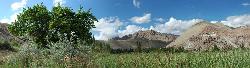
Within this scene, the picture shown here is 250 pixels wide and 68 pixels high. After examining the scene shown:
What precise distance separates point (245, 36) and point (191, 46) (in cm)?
822

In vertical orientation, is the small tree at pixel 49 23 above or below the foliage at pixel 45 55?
above

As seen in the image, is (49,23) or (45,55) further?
(49,23)

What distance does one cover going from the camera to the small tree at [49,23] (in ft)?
191

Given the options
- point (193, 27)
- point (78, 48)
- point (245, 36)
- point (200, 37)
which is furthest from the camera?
point (193, 27)

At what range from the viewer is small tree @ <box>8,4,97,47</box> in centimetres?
5834

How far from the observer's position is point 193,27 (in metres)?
113

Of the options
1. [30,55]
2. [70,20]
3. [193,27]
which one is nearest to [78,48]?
[30,55]

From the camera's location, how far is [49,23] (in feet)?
192

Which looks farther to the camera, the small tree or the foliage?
the small tree

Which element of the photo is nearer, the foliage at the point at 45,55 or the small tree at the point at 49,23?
the foliage at the point at 45,55

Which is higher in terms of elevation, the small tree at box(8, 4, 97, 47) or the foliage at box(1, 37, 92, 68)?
the small tree at box(8, 4, 97, 47)

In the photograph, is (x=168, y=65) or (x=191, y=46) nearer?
(x=168, y=65)

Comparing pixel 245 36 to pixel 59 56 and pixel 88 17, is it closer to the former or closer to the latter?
pixel 88 17

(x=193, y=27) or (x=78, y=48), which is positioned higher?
(x=193, y=27)
